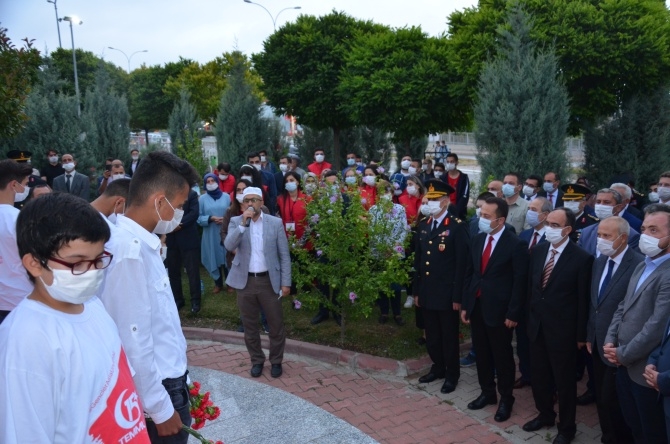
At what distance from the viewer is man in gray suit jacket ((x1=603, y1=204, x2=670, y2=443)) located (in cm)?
413

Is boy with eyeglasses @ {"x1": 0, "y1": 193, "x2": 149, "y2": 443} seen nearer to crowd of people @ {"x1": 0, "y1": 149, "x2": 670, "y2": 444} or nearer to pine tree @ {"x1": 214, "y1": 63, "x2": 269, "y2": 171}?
crowd of people @ {"x1": 0, "y1": 149, "x2": 670, "y2": 444}

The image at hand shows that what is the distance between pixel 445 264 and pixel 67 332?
14.8ft

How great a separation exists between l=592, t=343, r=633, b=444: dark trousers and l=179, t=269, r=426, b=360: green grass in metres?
2.26

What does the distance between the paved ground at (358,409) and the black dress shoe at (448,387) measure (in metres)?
0.05

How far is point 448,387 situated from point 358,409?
1035 millimetres

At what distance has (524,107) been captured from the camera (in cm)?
1096

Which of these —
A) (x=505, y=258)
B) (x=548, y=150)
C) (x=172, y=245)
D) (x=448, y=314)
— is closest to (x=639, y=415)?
(x=505, y=258)

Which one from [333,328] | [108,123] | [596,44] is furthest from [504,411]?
[108,123]

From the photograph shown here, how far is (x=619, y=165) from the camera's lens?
1356 centimetres

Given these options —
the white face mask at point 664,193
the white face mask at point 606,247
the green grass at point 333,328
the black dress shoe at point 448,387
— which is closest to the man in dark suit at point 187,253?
the green grass at point 333,328

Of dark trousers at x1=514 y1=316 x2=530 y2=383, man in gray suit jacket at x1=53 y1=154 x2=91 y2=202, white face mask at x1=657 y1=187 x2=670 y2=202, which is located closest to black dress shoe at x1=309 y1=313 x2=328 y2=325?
dark trousers at x1=514 y1=316 x2=530 y2=383

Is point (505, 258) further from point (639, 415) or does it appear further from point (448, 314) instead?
point (639, 415)

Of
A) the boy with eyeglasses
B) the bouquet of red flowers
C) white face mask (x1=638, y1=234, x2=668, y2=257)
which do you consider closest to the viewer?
the boy with eyeglasses

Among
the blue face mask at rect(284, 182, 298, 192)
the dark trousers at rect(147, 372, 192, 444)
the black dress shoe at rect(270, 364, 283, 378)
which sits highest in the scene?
the blue face mask at rect(284, 182, 298, 192)
